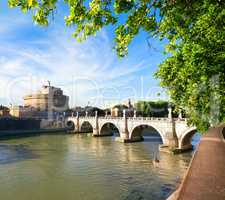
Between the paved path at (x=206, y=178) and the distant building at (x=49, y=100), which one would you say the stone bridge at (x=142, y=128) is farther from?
the distant building at (x=49, y=100)

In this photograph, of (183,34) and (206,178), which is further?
(183,34)

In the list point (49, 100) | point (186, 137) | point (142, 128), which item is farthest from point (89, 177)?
point (49, 100)

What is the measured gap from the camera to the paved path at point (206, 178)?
13.2 feet

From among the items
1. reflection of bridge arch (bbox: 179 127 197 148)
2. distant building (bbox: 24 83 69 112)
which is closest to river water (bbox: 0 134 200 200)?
reflection of bridge arch (bbox: 179 127 197 148)

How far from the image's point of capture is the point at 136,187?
17.9 m

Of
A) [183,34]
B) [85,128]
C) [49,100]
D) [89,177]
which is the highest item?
[49,100]

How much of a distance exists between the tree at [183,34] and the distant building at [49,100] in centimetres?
8572

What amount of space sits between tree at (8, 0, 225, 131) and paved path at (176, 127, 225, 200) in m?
2.86

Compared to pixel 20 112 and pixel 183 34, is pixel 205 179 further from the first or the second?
pixel 20 112

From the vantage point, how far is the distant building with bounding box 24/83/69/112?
9931 centimetres

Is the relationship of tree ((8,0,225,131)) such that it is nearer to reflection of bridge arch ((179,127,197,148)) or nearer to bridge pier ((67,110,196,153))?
bridge pier ((67,110,196,153))

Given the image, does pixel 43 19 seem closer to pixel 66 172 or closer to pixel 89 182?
pixel 89 182

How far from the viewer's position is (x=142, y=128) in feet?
169

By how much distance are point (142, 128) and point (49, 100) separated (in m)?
55.9
